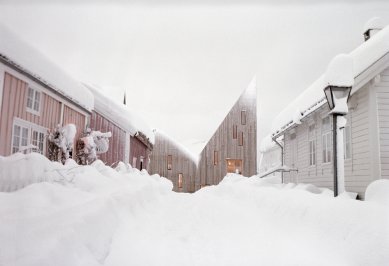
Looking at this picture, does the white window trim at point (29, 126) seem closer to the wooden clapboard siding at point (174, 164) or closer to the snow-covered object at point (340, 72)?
the wooden clapboard siding at point (174, 164)

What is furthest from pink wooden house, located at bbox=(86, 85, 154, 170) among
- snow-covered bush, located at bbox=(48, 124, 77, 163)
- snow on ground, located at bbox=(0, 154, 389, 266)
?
snow on ground, located at bbox=(0, 154, 389, 266)

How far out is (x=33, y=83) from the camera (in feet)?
9.04

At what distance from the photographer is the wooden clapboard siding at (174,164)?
3711 mm

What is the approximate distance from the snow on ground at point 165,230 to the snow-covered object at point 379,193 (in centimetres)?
2

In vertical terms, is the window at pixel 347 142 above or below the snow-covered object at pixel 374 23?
below

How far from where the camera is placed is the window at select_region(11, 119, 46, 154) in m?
2.12

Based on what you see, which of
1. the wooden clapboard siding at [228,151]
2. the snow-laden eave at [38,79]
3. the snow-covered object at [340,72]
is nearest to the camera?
the snow-laden eave at [38,79]

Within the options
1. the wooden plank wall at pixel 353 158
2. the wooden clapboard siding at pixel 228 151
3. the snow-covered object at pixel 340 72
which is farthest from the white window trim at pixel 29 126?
the wooden plank wall at pixel 353 158

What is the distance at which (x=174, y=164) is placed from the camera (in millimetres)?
3750

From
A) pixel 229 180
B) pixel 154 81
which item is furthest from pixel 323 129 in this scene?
pixel 154 81

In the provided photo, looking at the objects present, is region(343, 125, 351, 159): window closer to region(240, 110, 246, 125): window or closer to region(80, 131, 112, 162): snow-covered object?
region(240, 110, 246, 125): window

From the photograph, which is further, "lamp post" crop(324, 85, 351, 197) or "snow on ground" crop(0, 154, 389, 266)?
"lamp post" crop(324, 85, 351, 197)

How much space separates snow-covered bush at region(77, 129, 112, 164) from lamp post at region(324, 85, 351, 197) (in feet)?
8.89

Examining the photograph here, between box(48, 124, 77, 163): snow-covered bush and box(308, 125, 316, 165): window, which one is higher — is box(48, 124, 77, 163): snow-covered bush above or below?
below
